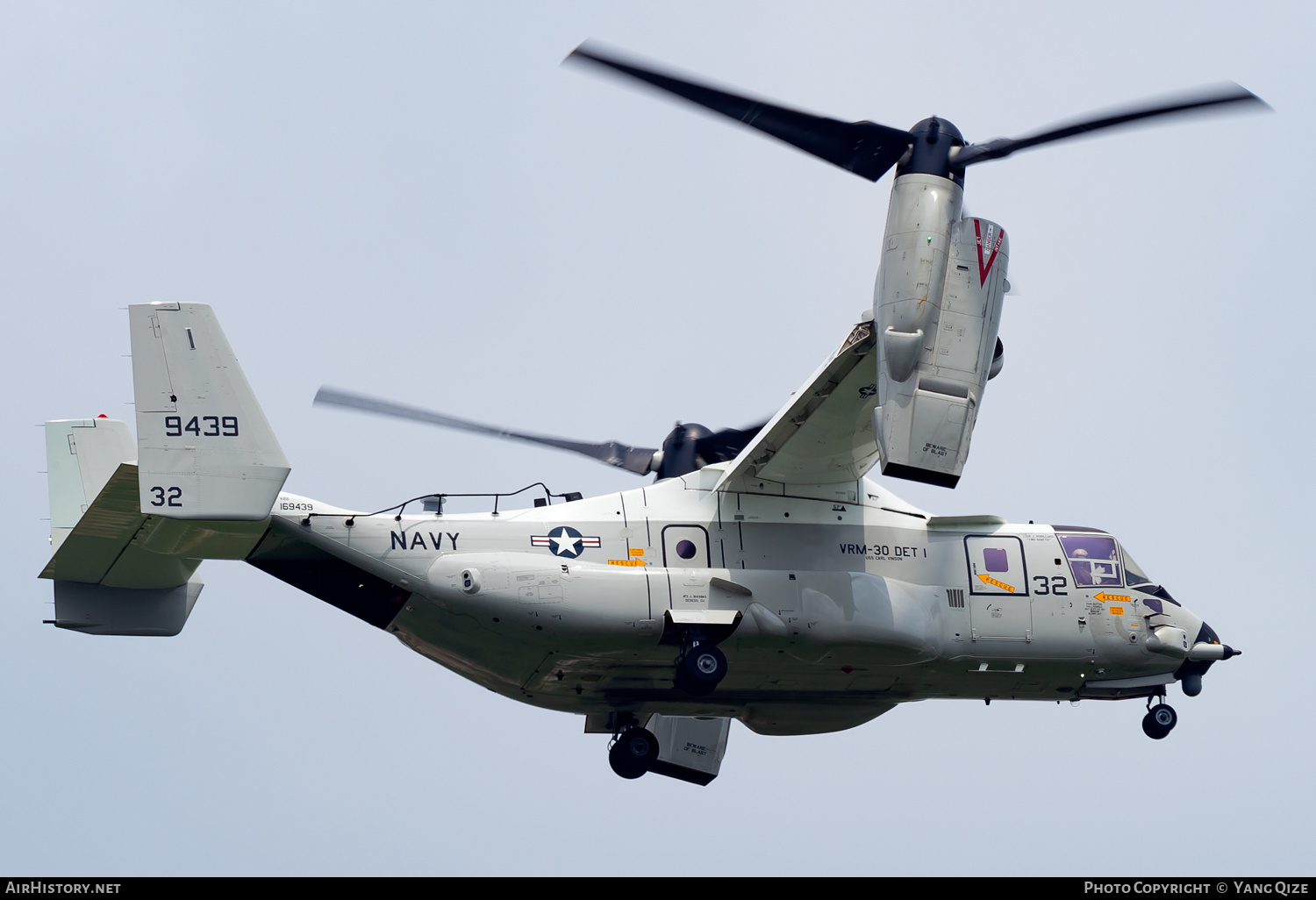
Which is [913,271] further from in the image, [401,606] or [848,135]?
[401,606]

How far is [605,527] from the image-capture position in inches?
821

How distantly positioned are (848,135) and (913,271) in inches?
71.2

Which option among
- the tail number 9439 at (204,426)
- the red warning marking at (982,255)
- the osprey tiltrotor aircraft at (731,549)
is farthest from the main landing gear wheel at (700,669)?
the tail number 9439 at (204,426)

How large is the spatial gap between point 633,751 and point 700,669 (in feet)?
10.9

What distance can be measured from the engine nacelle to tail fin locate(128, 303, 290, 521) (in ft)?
21.5

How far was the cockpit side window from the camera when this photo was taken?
73.8 ft

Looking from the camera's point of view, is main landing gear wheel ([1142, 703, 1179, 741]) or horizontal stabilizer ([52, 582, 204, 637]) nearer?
horizontal stabilizer ([52, 582, 204, 637])

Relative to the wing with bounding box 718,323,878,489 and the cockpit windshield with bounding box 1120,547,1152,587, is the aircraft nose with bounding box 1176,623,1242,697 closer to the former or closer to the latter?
the cockpit windshield with bounding box 1120,547,1152,587

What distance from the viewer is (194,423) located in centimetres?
1797

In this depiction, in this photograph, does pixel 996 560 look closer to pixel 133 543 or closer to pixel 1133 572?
pixel 1133 572

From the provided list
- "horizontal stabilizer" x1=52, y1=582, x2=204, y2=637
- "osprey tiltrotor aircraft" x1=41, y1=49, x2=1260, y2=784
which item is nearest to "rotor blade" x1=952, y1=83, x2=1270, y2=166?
"osprey tiltrotor aircraft" x1=41, y1=49, x2=1260, y2=784

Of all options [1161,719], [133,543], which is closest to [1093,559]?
[1161,719]

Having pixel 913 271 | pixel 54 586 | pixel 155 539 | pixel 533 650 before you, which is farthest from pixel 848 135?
pixel 54 586

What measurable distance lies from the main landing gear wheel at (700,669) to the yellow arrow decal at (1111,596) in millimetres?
5437
